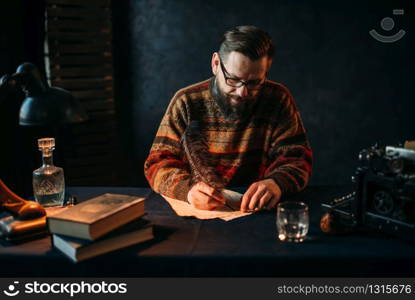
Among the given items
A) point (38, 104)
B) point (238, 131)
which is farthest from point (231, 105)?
point (38, 104)

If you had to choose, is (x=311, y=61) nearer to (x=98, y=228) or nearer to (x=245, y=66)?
(x=245, y=66)

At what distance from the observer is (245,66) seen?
1968 millimetres

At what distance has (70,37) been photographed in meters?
3.56

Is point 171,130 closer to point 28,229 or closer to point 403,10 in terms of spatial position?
point 28,229

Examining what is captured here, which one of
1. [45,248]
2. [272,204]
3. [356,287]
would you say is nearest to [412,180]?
[356,287]

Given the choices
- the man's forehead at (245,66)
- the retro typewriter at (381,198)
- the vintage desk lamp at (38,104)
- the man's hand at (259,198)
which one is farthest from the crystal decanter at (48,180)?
the retro typewriter at (381,198)

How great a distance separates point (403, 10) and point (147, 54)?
2.30m

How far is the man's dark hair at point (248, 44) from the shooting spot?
1.96 meters

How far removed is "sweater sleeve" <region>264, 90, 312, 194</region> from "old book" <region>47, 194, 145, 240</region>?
65 centimetres

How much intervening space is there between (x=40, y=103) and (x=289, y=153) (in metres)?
1.15

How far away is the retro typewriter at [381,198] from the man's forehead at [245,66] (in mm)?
695

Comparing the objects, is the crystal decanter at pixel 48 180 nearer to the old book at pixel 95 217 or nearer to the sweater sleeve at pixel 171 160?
the old book at pixel 95 217

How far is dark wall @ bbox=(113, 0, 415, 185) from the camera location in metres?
3.94

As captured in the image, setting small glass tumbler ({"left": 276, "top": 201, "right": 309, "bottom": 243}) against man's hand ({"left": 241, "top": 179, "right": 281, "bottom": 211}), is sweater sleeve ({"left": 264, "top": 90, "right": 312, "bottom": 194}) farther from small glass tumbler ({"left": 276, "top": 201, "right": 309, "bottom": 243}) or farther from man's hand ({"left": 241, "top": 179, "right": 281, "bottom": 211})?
small glass tumbler ({"left": 276, "top": 201, "right": 309, "bottom": 243})
